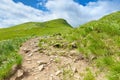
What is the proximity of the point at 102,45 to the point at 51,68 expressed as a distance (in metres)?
2.70

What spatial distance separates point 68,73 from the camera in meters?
10.5

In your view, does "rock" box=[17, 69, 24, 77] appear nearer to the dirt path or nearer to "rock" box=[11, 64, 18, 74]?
the dirt path

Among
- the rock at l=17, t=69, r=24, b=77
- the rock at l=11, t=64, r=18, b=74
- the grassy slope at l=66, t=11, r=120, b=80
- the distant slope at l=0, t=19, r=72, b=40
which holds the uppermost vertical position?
the grassy slope at l=66, t=11, r=120, b=80

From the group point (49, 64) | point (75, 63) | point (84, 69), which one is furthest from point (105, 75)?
point (49, 64)

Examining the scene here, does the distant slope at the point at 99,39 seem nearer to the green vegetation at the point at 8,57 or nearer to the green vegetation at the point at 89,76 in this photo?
the green vegetation at the point at 89,76

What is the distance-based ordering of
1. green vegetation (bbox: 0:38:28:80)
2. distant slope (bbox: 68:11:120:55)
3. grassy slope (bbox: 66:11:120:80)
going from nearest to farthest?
grassy slope (bbox: 66:11:120:80), green vegetation (bbox: 0:38:28:80), distant slope (bbox: 68:11:120:55)

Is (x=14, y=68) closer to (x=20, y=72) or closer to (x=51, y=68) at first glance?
(x=20, y=72)

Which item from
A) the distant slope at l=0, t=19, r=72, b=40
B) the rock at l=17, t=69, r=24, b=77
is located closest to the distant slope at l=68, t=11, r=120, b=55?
the rock at l=17, t=69, r=24, b=77

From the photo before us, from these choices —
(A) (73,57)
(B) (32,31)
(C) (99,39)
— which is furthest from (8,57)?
(B) (32,31)

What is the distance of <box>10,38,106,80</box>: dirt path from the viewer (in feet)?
34.1

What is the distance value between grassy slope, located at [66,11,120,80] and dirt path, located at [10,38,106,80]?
58cm

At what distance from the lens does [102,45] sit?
12047 millimetres

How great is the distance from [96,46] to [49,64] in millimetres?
2344

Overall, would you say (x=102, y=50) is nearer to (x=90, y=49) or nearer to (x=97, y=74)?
(x=90, y=49)
